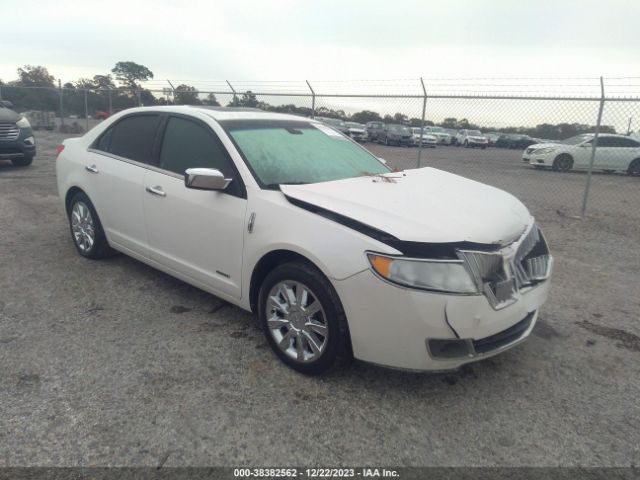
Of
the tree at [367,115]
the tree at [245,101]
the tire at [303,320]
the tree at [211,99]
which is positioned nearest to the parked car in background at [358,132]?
the tree at [367,115]

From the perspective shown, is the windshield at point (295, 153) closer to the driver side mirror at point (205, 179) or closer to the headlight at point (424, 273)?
the driver side mirror at point (205, 179)

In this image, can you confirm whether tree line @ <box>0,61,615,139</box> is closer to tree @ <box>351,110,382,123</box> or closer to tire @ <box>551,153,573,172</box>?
tree @ <box>351,110,382,123</box>

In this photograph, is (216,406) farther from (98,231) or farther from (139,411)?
(98,231)

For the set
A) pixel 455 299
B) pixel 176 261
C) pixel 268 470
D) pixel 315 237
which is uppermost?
pixel 315 237

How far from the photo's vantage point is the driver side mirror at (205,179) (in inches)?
126

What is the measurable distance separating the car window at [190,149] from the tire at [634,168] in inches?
599

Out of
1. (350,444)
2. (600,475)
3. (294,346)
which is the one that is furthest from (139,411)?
(600,475)

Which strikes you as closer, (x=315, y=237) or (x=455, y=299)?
(x=455, y=299)

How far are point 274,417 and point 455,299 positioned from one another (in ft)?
3.78

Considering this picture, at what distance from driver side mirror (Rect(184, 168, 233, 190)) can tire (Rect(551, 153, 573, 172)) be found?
1407 centimetres

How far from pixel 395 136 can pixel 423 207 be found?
16.1 metres

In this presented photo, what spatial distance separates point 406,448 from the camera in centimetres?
244

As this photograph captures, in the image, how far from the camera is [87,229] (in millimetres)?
4871

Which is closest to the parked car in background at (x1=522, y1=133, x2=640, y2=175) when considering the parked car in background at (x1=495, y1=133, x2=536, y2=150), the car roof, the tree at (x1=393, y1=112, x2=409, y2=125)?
the parked car in background at (x1=495, y1=133, x2=536, y2=150)
